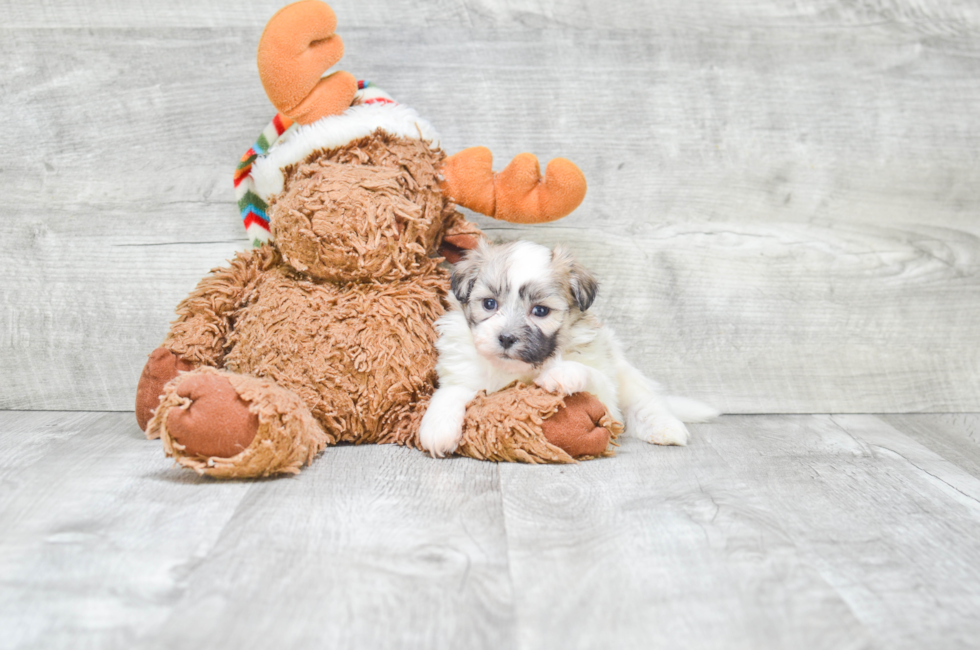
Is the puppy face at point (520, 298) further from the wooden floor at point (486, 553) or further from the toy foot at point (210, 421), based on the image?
the toy foot at point (210, 421)

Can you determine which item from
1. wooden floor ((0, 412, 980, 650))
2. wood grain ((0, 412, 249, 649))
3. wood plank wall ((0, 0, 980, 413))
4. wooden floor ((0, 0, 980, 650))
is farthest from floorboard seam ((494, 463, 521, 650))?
wood plank wall ((0, 0, 980, 413))

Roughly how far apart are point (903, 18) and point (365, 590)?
2.19 metres

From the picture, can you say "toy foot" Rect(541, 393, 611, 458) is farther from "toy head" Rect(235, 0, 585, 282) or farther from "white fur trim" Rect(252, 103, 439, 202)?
"white fur trim" Rect(252, 103, 439, 202)

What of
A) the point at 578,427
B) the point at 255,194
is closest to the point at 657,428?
the point at 578,427

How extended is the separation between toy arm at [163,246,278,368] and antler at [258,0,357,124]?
376 millimetres

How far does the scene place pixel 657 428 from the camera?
74.7 inches

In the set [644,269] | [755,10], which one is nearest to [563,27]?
[755,10]

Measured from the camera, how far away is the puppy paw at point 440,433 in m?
1.67

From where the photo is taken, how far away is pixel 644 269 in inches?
87.7

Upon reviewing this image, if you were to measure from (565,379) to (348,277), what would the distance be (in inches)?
22.0

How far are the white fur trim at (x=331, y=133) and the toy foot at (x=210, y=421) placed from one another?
22.5 inches

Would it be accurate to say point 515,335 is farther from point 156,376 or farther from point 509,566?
point 156,376

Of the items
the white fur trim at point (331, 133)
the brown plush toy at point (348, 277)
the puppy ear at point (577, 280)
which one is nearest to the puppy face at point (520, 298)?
the puppy ear at point (577, 280)

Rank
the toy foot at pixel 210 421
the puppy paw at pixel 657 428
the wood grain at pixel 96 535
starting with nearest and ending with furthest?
the wood grain at pixel 96 535 < the toy foot at pixel 210 421 < the puppy paw at pixel 657 428
